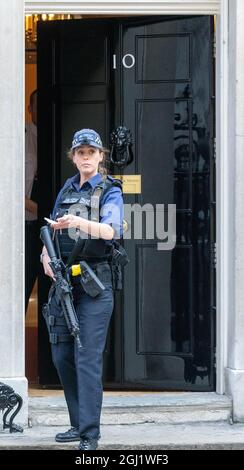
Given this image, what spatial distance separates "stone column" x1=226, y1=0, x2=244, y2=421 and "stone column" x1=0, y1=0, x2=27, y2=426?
1.42m

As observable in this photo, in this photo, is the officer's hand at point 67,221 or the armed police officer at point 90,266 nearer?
the officer's hand at point 67,221

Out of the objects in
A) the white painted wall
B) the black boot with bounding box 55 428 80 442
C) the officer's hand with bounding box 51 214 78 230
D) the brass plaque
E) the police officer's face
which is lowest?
the black boot with bounding box 55 428 80 442

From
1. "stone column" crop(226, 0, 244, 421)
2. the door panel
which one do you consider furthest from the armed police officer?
the door panel

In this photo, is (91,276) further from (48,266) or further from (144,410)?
(144,410)

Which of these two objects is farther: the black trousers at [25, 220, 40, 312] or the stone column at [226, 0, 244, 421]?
the black trousers at [25, 220, 40, 312]

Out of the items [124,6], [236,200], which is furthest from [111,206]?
[124,6]

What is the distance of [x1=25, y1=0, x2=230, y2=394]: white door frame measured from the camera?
23.9ft

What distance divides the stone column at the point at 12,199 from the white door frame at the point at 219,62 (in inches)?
15.9

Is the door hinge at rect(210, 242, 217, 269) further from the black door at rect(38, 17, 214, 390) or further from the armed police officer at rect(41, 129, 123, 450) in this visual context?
the armed police officer at rect(41, 129, 123, 450)

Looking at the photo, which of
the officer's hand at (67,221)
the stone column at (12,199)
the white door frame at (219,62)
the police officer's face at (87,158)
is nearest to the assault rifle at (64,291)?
the officer's hand at (67,221)

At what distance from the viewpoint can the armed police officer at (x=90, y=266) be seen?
6141mm

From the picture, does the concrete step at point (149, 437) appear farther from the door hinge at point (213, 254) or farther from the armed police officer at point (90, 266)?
the door hinge at point (213, 254)

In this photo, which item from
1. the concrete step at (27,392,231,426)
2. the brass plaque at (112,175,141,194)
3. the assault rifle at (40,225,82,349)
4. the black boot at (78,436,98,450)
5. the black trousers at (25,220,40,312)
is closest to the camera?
the assault rifle at (40,225,82,349)

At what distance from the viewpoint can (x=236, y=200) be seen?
7.16 m
